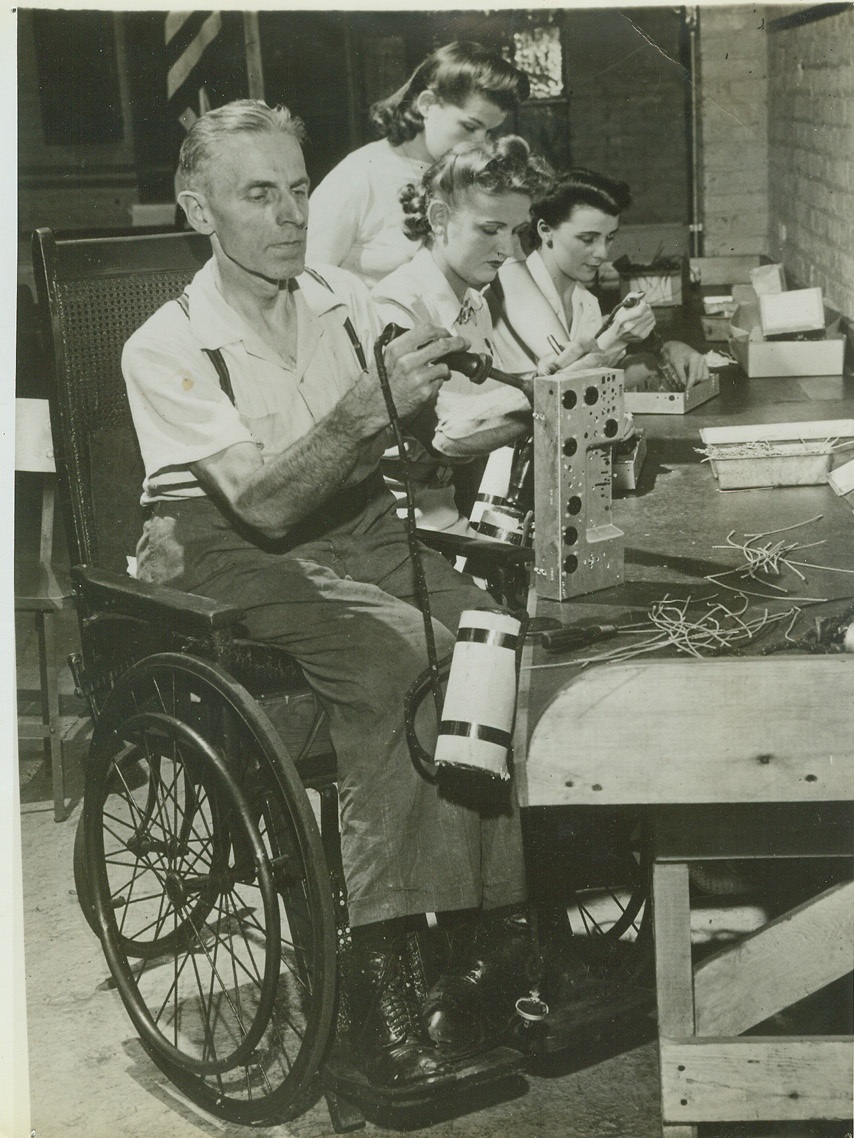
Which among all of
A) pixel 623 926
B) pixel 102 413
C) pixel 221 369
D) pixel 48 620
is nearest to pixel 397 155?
pixel 221 369

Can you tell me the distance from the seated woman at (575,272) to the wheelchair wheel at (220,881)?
1449 mm

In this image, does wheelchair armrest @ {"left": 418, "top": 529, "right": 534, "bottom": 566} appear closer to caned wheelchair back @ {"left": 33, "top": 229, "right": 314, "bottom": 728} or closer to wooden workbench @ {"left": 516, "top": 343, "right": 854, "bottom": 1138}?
wooden workbench @ {"left": 516, "top": 343, "right": 854, "bottom": 1138}

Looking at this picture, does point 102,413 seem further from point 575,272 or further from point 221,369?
point 575,272

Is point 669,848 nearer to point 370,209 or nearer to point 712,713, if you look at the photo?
point 712,713

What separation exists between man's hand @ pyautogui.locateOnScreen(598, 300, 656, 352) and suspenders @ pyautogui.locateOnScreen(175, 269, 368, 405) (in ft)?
3.06

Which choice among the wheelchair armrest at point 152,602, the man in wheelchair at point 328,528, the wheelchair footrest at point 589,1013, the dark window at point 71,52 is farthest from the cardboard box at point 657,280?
the wheelchair footrest at point 589,1013

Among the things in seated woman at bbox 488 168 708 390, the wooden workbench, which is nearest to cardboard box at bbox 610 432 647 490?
the wooden workbench

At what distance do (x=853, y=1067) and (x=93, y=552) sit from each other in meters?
1.59

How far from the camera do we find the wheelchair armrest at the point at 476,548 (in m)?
2.32

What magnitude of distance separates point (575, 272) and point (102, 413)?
5.03 feet

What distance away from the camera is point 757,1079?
1.81m

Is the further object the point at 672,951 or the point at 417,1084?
the point at 417,1084

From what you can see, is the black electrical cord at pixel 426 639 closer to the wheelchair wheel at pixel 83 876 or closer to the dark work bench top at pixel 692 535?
the dark work bench top at pixel 692 535

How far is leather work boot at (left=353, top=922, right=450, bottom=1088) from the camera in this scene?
194 cm
